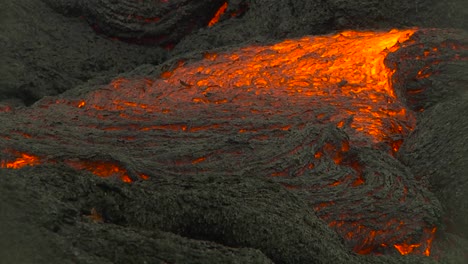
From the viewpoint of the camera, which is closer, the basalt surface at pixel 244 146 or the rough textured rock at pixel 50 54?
the basalt surface at pixel 244 146

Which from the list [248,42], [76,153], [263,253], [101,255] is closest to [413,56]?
[248,42]

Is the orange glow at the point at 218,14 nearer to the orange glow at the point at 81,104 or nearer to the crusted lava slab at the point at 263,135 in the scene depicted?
the crusted lava slab at the point at 263,135

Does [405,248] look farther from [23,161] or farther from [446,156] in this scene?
[23,161]

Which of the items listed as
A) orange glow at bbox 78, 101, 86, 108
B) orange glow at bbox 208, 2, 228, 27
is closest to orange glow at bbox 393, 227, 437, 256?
orange glow at bbox 78, 101, 86, 108

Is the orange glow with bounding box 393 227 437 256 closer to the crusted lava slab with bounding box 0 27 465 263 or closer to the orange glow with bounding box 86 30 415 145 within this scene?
the crusted lava slab with bounding box 0 27 465 263

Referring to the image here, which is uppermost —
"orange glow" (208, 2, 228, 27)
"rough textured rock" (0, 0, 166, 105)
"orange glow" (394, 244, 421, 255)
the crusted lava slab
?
"orange glow" (208, 2, 228, 27)

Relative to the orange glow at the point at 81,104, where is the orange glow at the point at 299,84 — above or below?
above

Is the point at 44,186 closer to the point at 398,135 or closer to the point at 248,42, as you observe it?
the point at 398,135

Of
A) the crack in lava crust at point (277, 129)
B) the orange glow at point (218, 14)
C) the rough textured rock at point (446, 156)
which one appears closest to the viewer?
the crack in lava crust at point (277, 129)

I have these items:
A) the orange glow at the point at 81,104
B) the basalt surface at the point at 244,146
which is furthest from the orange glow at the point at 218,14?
the orange glow at the point at 81,104
